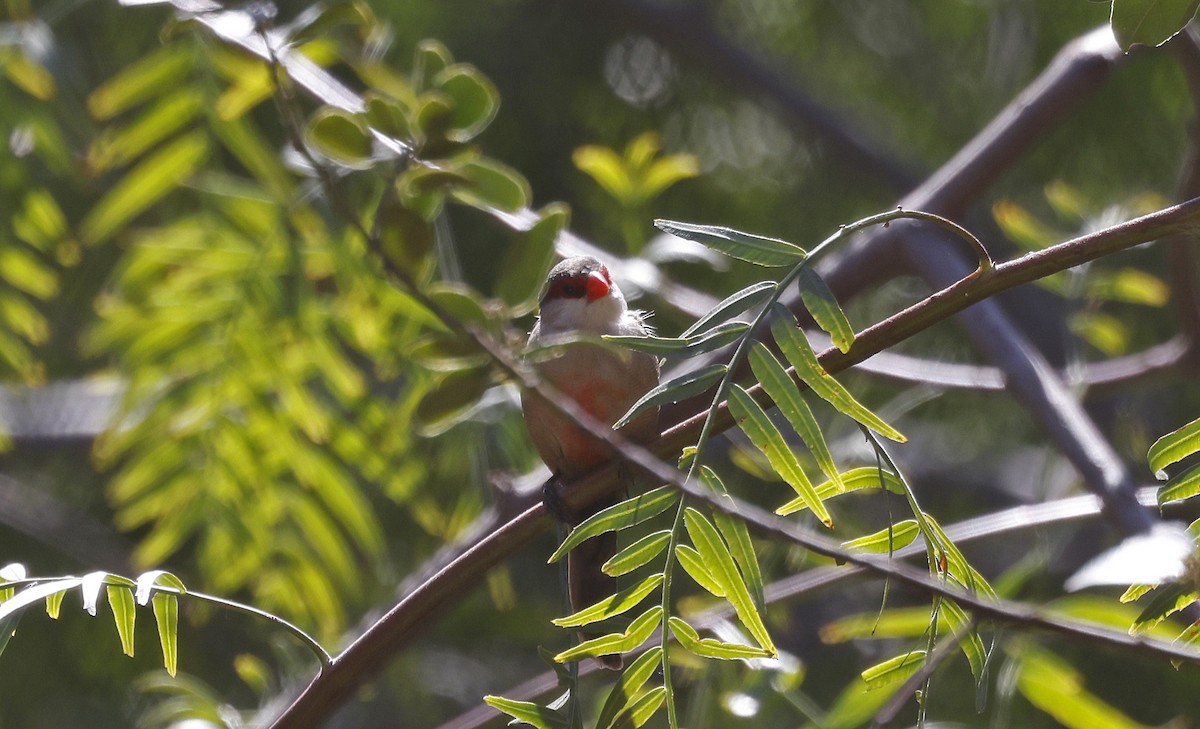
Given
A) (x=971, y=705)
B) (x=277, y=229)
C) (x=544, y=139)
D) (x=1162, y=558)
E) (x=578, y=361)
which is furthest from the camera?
(x=544, y=139)

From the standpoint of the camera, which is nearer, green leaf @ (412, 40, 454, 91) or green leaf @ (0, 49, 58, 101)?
green leaf @ (412, 40, 454, 91)

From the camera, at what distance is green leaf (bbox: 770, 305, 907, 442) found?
1.43 meters

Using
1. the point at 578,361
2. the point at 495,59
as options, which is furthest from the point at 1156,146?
the point at 578,361

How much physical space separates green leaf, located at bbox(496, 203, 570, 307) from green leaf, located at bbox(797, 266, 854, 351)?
0.33 m

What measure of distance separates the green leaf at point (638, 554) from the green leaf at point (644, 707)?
0.17 m

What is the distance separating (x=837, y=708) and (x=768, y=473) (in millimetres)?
708

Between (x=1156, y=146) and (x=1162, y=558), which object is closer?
(x=1162, y=558)

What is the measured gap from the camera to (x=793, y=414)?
1467 millimetres

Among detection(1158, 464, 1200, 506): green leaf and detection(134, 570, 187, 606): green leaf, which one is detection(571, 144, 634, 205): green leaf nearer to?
detection(134, 570, 187, 606): green leaf

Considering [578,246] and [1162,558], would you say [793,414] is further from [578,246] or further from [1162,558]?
[578,246]

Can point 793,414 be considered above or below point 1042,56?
below

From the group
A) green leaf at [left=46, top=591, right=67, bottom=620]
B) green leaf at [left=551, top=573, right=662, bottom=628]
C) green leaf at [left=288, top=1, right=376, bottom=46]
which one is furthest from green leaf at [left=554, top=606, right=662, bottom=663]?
green leaf at [left=288, top=1, right=376, bottom=46]

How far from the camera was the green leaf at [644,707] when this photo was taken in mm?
1598

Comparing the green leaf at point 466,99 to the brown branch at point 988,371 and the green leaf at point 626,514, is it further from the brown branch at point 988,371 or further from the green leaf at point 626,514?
the brown branch at point 988,371
